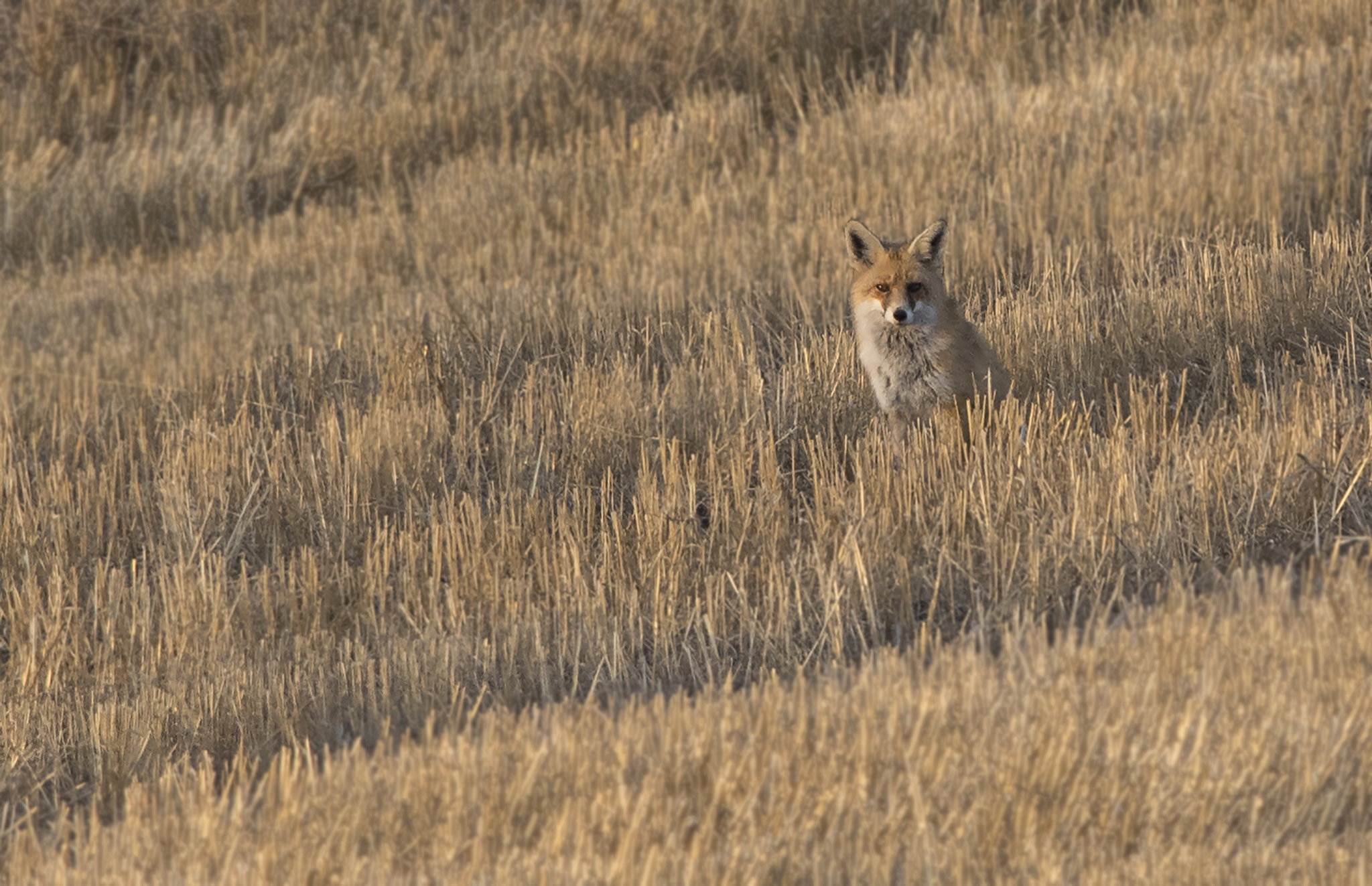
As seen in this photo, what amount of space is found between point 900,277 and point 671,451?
1.35 m

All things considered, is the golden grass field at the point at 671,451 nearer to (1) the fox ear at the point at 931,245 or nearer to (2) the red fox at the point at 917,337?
(2) the red fox at the point at 917,337

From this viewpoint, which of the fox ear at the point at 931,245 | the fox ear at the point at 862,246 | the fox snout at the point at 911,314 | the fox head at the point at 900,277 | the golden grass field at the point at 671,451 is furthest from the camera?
the fox ear at the point at 862,246

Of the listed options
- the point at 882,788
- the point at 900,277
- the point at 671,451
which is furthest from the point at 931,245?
the point at 882,788

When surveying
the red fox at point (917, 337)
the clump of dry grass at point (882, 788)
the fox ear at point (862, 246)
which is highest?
the fox ear at point (862, 246)

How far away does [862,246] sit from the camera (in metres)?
6.90

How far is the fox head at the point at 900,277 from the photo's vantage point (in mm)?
6453

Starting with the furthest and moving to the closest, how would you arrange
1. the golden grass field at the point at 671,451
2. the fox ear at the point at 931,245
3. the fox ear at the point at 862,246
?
the fox ear at the point at 862,246
the fox ear at the point at 931,245
the golden grass field at the point at 671,451

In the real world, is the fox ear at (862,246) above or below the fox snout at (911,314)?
above

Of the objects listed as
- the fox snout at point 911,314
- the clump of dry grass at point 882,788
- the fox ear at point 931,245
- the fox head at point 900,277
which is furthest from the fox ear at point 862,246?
the clump of dry grass at point 882,788

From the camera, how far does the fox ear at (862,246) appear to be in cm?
679

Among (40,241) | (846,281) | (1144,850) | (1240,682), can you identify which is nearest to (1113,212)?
(846,281)

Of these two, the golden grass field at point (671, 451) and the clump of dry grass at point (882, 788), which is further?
the golden grass field at point (671, 451)

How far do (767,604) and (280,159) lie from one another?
10926mm

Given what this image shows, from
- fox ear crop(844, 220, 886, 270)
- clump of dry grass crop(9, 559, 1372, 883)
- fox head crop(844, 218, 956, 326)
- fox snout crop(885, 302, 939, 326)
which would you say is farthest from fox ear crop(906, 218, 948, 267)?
clump of dry grass crop(9, 559, 1372, 883)
